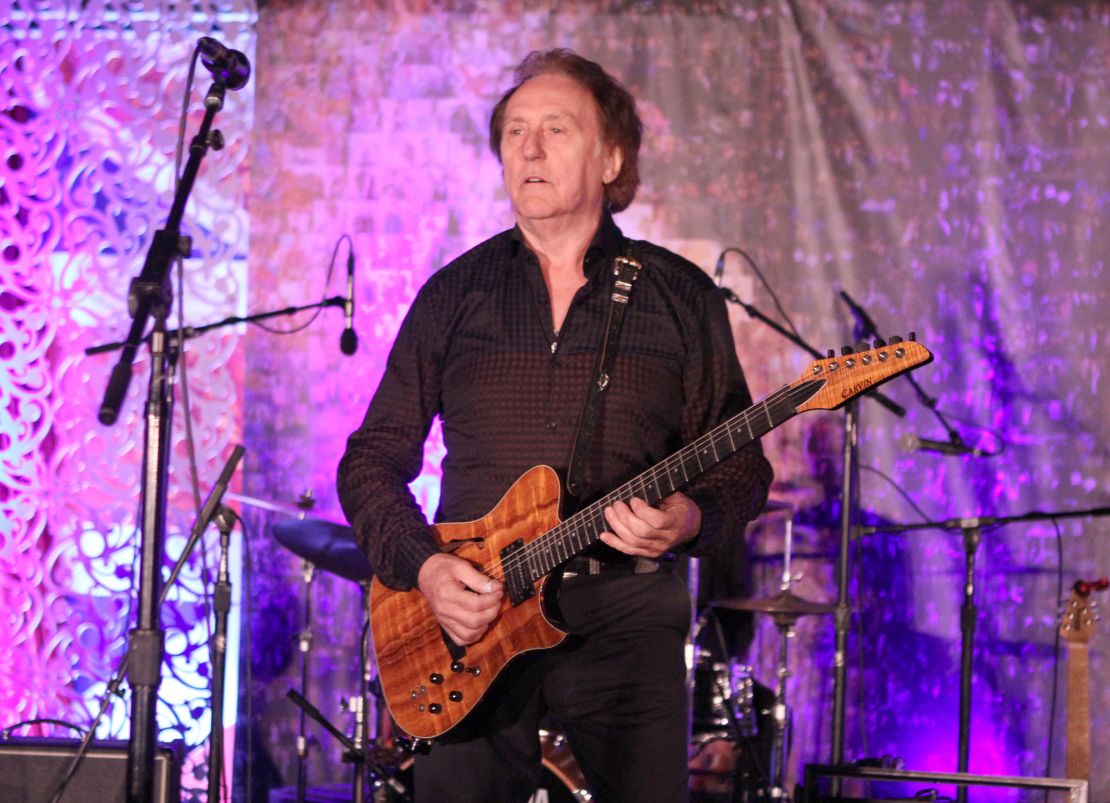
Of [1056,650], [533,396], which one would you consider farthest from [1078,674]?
[533,396]

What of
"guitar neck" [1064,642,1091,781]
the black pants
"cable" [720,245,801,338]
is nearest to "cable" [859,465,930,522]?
"cable" [720,245,801,338]

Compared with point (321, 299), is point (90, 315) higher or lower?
lower

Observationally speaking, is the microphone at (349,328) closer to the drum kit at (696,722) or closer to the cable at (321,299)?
the cable at (321,299)

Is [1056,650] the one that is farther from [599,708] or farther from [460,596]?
[460,596]

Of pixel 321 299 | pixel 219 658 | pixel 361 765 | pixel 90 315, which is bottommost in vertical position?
pixel 361 765

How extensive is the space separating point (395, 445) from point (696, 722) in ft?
7.42

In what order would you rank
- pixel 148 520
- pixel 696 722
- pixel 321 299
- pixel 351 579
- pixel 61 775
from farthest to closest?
pixel 321 299 → pixel 696 722 → pixel 351 579 → pixel 61 775 → pixel 148 520

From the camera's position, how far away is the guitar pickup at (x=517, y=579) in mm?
2762

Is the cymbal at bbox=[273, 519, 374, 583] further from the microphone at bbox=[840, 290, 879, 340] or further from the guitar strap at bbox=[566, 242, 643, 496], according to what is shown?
the microphone at bbox=[840, 290, 879, 340]

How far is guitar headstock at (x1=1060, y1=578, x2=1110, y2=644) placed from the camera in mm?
4875

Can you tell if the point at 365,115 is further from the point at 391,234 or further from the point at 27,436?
the point at 27,436

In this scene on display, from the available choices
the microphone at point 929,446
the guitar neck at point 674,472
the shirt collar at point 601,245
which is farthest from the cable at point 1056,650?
the guitar neck at point 674,472

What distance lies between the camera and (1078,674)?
193 inches

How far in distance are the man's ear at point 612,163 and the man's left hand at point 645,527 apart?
1041 mm
